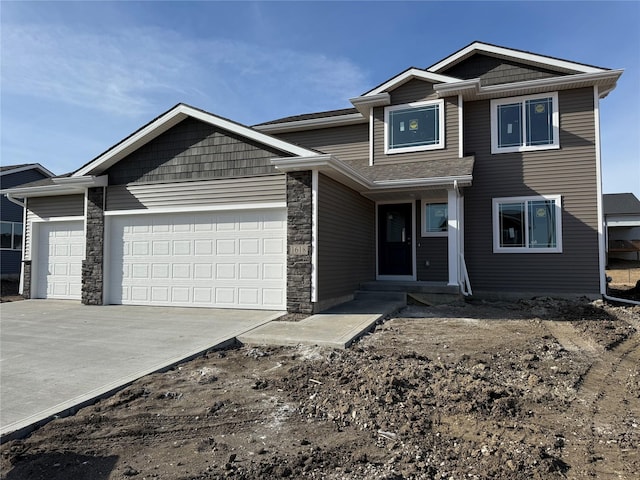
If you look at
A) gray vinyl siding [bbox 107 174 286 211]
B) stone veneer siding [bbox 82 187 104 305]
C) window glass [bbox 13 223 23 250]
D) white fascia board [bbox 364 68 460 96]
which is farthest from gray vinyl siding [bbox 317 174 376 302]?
window glass [bbox 13 223 23 250]

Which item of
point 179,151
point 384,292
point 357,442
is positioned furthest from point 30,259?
point 357,442

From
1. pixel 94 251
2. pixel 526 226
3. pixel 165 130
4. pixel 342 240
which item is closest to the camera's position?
pixel 342 240

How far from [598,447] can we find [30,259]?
14.5 metres

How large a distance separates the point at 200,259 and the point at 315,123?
21.1ft

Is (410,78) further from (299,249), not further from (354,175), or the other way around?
(299,249)

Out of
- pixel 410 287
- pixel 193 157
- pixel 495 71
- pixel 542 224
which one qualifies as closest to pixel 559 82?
pixel 495 71

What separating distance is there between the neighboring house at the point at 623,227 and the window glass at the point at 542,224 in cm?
2371

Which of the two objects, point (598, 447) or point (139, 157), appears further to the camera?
point (139, 157)

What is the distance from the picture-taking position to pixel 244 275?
9758mm

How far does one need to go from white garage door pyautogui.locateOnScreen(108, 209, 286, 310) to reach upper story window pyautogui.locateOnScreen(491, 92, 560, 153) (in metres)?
7.20

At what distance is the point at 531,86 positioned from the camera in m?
11.7

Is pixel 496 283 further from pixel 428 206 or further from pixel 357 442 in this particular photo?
pixel 357 442

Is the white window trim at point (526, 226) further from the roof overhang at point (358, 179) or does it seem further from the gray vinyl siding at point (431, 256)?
the roof overhang at point (358, 179)

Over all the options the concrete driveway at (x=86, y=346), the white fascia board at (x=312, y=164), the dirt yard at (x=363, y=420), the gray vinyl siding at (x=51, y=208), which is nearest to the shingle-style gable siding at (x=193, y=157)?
the white fascia board at (x=312, y=164)
